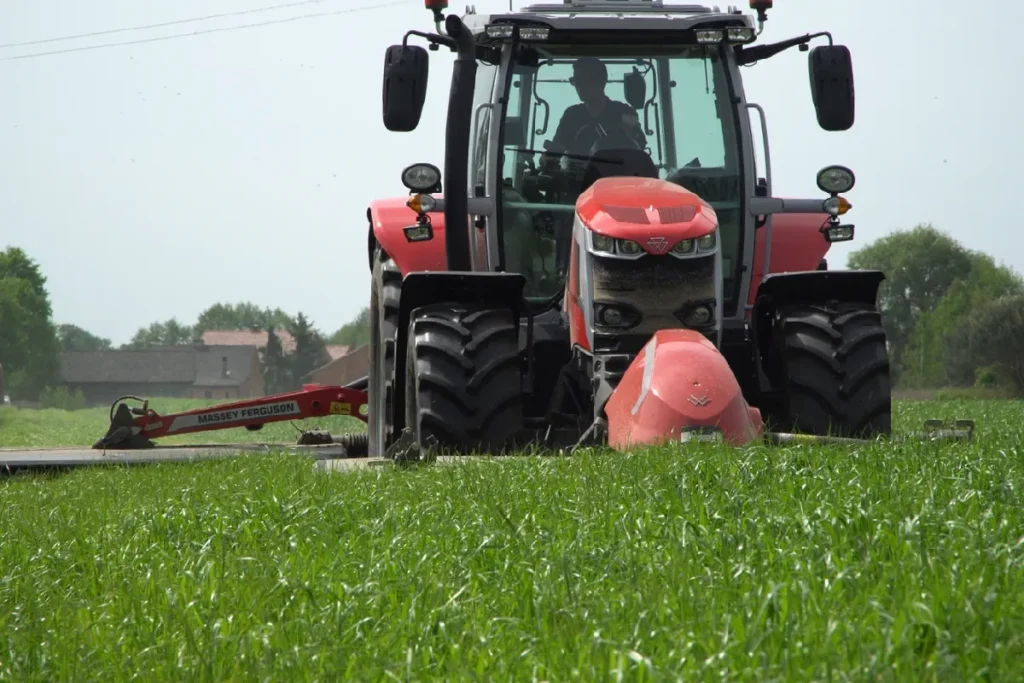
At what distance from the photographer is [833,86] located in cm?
808

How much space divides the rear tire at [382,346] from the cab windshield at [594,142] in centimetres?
108

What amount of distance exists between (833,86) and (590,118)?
1459 mm

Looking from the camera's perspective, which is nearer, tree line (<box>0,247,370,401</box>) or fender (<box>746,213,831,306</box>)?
fender (<box>746,213,831,306</box>)

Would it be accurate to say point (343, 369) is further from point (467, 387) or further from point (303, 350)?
point (467, 387)

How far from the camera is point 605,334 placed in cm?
744

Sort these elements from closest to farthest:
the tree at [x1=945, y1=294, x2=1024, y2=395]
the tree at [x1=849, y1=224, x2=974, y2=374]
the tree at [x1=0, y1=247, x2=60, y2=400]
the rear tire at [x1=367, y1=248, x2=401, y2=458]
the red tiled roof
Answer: the rear tire at [x1=367, y1=248, x2=401, y2=458]
the tree at [x1=945, y1=294, x2=1024, y2=395]
the tree at [x1=0, y1=247, x2=60, y2=400]
the tree at [x1=849, y1=224, x2=974, y2=374]
the red tiled roof

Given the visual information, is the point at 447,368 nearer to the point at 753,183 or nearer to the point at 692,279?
the point at 692,279

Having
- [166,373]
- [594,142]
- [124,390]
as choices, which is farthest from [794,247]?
[166,373]

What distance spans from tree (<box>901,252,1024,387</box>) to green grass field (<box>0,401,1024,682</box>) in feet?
236

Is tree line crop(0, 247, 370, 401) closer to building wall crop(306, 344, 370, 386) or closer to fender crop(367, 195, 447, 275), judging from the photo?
building wall crop(306, 344, 370, 386)

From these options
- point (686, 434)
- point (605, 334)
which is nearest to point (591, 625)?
point (686, 434)

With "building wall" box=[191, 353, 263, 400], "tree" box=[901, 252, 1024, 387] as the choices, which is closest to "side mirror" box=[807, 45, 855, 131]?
"tree" box=[901, 252, 1024, 387]

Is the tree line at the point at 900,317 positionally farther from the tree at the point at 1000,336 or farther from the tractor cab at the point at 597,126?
the tractor cab at the point at 597,126

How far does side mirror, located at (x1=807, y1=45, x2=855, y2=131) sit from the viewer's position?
8078 millimetres
